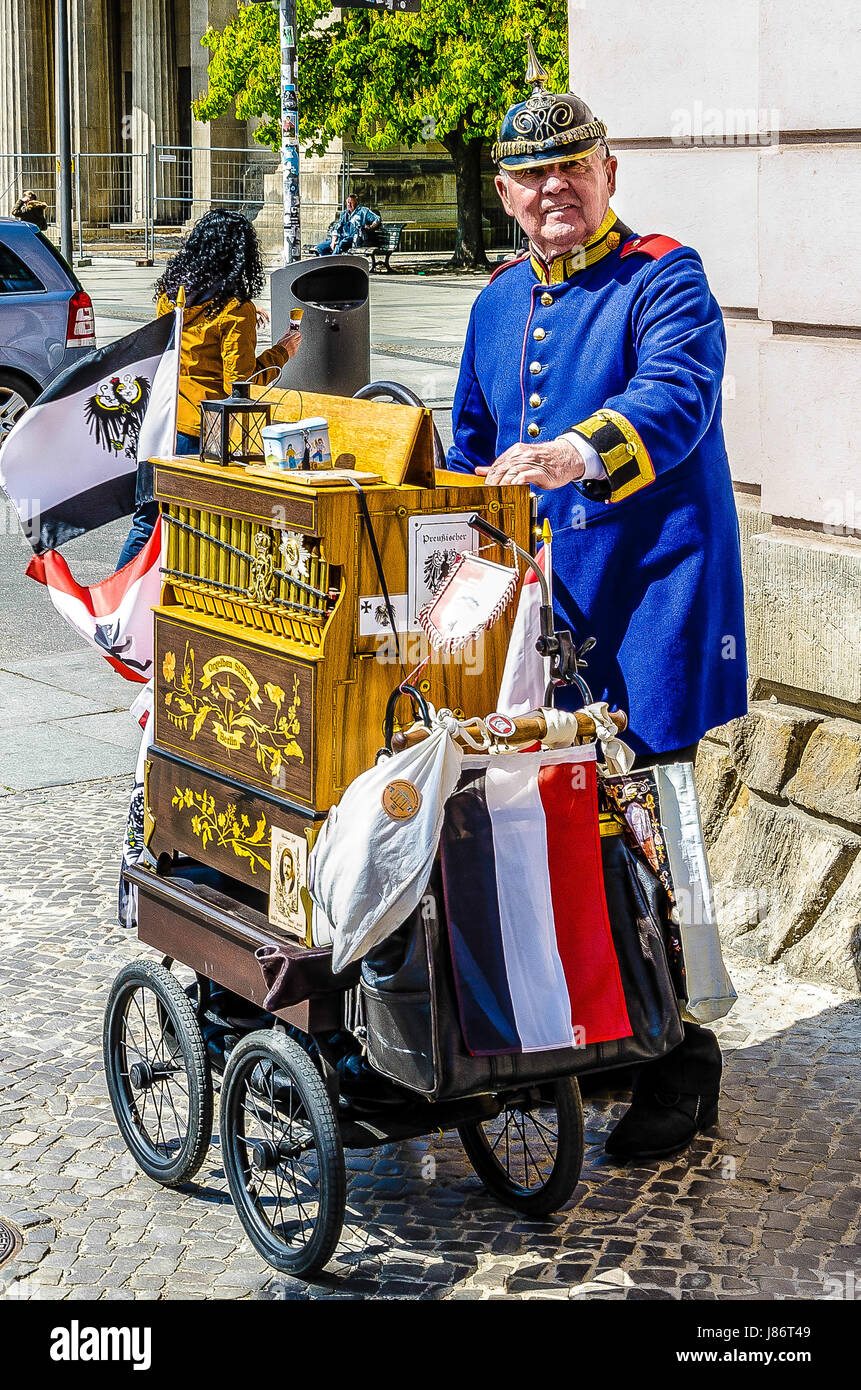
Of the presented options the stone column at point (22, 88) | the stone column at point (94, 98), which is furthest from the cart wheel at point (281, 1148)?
the stone column at point (22, 88)

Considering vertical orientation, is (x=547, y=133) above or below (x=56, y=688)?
above

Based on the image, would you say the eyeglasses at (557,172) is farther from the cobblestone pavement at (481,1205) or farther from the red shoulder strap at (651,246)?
the cobblestone pavement at (481,1205)

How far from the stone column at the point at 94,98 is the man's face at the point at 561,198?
1442 inches

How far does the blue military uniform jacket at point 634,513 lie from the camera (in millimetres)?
3592

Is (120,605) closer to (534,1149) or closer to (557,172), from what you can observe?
(557,172)

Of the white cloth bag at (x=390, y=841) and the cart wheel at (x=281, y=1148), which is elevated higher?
the white cloth bag at (x=390, y=841)

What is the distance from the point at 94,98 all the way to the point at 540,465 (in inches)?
1682

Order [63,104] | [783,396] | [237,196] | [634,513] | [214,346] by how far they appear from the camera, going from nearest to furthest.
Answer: [634,513]
[783,396]
[214,346]
[63,104]
[237,196]

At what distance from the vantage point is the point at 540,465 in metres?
3.15

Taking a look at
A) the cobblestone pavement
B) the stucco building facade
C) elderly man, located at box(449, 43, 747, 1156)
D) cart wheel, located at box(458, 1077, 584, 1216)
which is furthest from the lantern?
the stucco building facade

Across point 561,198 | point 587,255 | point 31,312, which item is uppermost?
point 31,312

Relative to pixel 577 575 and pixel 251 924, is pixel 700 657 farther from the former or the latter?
pixel 251 924

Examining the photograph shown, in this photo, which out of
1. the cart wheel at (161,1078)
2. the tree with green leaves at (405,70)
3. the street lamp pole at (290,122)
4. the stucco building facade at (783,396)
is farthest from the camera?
the tree with green leaves at (405,70)

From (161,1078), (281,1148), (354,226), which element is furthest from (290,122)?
(354,226)
